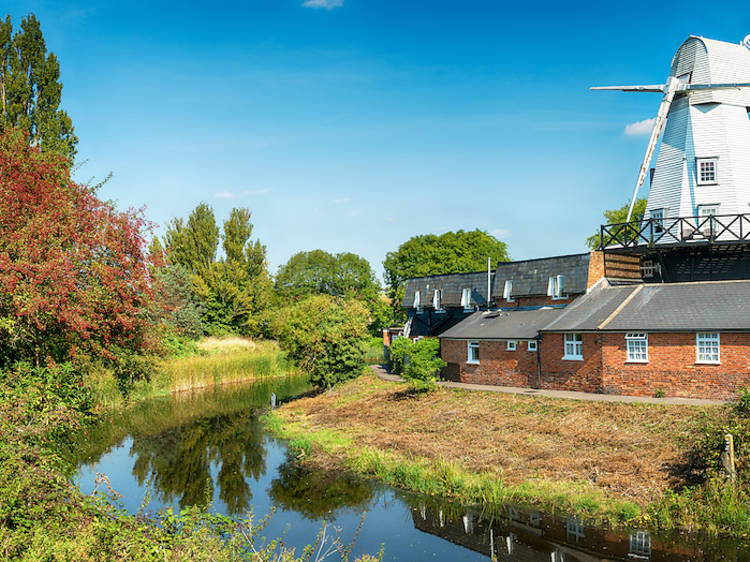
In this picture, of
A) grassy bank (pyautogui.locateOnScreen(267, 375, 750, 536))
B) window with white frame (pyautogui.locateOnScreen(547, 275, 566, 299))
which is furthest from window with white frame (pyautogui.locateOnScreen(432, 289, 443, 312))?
grassy bank (pyautogui.locateOnScreen(267, 375, 750, 536))

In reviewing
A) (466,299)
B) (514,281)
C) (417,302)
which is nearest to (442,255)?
(417,302)

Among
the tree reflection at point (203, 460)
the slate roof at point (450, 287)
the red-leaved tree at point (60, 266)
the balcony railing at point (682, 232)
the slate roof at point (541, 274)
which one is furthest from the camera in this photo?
the slate roof at point (450, 287)

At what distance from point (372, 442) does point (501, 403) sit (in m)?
6.61

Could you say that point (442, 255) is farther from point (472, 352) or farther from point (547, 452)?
point (547, 452)

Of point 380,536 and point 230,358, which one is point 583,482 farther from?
point 230,358

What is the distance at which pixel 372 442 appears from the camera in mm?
23953

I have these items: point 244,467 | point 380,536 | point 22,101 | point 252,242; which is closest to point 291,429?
point 244,467

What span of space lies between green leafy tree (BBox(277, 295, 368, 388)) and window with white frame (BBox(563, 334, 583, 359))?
12468 millimetres

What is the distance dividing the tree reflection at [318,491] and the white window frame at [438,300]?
22.2 meters

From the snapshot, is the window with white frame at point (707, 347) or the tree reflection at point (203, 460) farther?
the window with white frame at point (707, 347)

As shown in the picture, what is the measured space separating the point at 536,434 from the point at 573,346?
7.19 metres

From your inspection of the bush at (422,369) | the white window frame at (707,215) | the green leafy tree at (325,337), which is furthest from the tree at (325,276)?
the white window frame at (707,215)

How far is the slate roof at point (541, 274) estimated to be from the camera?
3219 cm

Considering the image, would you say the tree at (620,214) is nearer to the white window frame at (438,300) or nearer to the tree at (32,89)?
the white window frame at (438,300)
